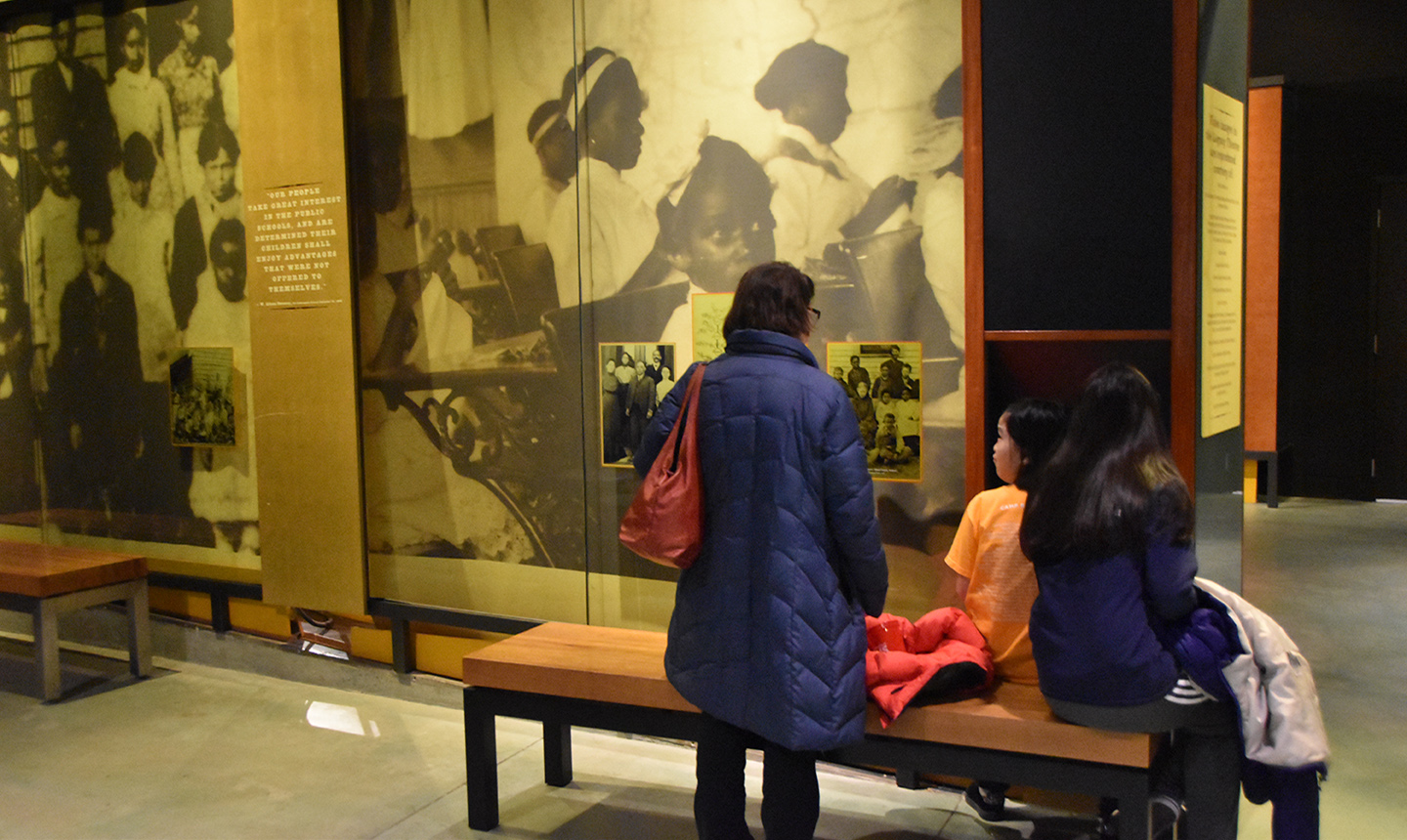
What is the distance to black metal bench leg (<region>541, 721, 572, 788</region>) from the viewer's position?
4.12 m

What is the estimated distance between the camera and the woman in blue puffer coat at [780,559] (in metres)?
2.93

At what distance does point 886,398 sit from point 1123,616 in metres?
1.42

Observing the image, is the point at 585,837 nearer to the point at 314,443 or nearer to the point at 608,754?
the point at 608,754

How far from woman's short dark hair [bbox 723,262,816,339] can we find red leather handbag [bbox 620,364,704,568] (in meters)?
0.21

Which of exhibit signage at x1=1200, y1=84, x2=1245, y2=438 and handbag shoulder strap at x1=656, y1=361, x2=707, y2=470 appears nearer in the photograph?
handbag shoulder strap at x1=656, y1=361, x2=707, y2=470

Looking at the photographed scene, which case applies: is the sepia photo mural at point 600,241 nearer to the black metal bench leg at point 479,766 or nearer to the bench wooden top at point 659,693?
the bench wooden top at point 659,693

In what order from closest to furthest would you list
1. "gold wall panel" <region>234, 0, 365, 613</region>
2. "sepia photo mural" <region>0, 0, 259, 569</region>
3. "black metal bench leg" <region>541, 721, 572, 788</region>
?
1. "black metal bench leg" <region>541, 721, 572, 788</region>
2. "gold wall panel" <region>234, 0, 365, 613</region>
3. "sepia photo mural" <region>0, 0, 259, 569</region>

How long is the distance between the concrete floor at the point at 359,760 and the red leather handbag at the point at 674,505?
117cm

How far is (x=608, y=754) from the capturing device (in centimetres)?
443

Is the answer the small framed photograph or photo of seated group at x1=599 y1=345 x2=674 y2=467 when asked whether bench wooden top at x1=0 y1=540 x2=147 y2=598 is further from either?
photo of seated group at x1=599 y1=345 x2=674 y2=467

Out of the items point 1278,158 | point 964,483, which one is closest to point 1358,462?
point 1278,158

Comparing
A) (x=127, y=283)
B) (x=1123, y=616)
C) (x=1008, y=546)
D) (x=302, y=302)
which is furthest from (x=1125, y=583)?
(x=127, y=283)

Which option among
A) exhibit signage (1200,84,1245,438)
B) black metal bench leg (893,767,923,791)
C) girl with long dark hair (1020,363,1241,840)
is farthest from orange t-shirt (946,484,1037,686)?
exhibit signage (1200,84,1245,438)

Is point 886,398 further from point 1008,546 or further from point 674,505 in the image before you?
point 674,505
